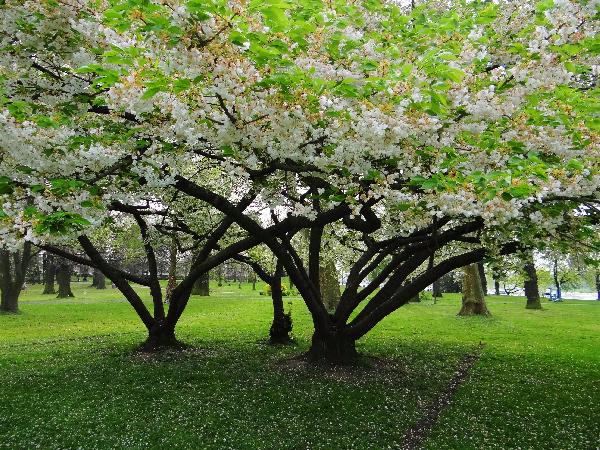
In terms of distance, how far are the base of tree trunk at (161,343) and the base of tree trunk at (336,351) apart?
4850 mm

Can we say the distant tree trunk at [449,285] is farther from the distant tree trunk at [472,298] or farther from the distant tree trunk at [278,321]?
the distant tree trunk at [278,321]

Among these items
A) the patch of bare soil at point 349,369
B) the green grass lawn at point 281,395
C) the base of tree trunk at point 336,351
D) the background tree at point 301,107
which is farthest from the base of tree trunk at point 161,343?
the background tree at point 301,107

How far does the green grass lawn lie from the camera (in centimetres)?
753

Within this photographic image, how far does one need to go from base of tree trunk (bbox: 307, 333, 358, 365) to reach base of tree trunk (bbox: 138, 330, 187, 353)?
4850 mm

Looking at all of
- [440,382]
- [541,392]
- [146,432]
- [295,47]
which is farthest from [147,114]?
[541,392]

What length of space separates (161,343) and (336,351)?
227 inches

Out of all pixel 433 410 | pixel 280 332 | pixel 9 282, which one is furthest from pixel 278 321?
pixel 9 282

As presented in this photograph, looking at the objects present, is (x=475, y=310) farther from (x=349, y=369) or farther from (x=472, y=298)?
(x=349, y=369)

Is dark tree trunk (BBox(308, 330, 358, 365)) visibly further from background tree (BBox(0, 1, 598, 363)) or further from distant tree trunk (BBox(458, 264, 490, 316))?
distant tree trunk (BBox(458, 264, 490, 316))

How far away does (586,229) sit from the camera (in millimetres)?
→ 7883

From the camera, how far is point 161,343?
14.7 m

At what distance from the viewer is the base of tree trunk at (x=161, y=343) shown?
47.8 feet

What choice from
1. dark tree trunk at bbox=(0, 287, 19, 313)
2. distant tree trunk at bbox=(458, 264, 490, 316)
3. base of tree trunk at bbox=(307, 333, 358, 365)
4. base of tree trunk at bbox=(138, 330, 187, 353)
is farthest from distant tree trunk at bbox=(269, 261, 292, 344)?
dark tree trunk at bbox=(0, 287, 19, 313)

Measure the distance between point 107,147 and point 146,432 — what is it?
4.44 meters
